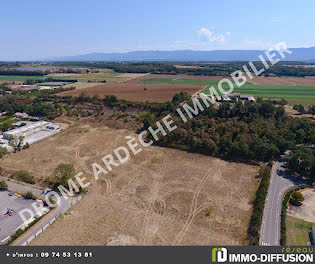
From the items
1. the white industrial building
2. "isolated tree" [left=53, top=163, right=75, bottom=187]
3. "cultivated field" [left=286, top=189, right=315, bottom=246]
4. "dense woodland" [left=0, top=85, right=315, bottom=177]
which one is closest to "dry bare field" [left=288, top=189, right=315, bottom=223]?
"cultivated field" [left=286, top=189, right=315, bottom=246]

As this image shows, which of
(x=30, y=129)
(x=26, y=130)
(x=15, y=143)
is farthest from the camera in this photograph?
(x=30, y=129)

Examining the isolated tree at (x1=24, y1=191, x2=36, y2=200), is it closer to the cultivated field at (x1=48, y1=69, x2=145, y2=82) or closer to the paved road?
the paved road

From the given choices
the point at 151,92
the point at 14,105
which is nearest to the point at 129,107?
the point at 151,92

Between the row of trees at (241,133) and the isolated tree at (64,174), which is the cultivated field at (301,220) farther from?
the isolated tree at (64,174)

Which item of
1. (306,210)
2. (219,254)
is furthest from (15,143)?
(306,210)

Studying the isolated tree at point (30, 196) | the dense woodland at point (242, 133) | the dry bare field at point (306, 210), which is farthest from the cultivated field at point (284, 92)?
the isolated tree at point (30, 196)

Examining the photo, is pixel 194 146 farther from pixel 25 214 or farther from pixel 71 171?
pixel 25 214

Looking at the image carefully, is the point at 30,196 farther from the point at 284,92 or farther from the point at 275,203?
the point at 284,92
